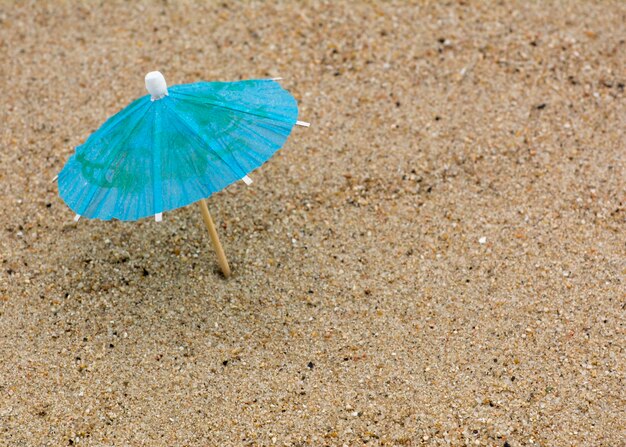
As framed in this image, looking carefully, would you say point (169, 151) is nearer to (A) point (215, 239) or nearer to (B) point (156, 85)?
(B) point (156, 85)

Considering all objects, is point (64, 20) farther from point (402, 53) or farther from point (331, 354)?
point (331, 354)

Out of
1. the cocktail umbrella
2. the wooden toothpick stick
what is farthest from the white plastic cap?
the wooden toothpick stick

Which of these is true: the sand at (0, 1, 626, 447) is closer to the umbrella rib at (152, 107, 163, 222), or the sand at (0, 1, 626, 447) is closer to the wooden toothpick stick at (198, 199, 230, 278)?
the wooden toothpick stick at (198, 199, 230, 278)

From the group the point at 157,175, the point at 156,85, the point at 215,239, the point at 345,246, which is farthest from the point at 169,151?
the point at 345,246

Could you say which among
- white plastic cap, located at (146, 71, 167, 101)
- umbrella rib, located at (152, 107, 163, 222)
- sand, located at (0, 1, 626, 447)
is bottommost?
sand, located at (0, 1, 626, 447)

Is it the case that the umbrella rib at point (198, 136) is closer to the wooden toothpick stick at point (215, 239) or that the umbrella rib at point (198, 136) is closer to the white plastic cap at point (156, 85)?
the white plastic cap at point (156, 85)

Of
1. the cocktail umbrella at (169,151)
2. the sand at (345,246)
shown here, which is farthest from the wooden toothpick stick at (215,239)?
the cocktail umbrella at (169,151)

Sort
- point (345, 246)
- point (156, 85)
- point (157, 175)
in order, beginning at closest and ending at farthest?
point (157, 175) < point (156, 85) < point (345, 246)
